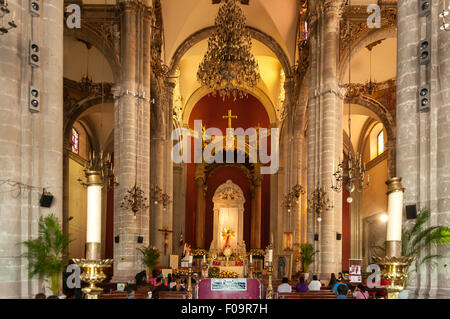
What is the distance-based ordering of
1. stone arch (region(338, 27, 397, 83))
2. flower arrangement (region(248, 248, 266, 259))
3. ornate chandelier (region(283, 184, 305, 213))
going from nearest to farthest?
1. stone arch (region(338, 27, 397, 83))
2. ornate chandelier (region(283, 184, 305, 213))
3. flower arrangement (region(248, 248, 266, 259))

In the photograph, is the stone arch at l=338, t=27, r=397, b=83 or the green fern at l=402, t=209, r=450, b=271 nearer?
the green fern at l=402, t=209, r=450, b=271

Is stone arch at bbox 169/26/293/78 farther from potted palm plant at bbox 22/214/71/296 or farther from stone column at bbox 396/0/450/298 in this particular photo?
potted palm plant at bbox 22/214/71/296

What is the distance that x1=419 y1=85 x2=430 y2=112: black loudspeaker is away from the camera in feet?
29.9

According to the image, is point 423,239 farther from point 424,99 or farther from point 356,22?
point 356,22

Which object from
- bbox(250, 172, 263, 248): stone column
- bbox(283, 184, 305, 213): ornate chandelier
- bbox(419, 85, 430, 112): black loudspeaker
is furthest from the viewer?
bbox(250, 172, 263, 248): stone column

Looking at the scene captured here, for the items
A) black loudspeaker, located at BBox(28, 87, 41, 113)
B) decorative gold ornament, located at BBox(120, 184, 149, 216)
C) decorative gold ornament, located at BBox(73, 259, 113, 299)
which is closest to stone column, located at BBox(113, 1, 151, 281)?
decorative gold ornament, located at BBox(120, 184, 149, 216)

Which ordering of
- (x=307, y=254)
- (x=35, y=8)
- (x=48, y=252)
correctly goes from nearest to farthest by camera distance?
(x=48, y=252), (x=35, y=8), (x=307, y=254)

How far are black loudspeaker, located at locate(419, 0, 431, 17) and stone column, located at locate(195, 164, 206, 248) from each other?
31641mm

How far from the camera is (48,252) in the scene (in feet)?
30.0

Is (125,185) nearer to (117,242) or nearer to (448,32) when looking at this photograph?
(117,242)

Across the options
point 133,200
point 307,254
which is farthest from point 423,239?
point 133,200

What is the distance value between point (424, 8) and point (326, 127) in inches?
456

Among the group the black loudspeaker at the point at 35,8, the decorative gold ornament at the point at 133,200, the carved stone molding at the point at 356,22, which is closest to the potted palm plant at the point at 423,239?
the black loudspeaker at the point at 35,8

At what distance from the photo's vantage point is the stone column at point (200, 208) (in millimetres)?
39750
